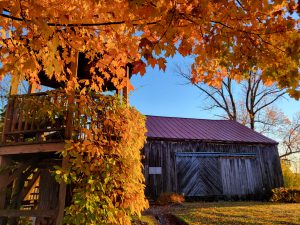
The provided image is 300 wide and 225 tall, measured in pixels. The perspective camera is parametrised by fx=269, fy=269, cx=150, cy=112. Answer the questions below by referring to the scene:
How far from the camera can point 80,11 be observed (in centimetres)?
534

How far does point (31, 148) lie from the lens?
6.81 meters

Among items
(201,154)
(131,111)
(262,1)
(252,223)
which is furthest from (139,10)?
(201,154)

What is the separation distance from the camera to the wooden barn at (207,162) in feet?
53.1

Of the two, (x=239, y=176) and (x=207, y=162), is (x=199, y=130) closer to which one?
(x=207, y=162)

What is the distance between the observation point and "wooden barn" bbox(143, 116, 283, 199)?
53.1ft

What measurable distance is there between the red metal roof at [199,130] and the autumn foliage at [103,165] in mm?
9442

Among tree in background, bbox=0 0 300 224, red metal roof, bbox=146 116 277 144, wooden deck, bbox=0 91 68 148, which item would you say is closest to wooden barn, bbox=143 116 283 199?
red metal roof, bbox=146 116 277 144

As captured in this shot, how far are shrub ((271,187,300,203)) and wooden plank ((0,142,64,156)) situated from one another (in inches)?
581

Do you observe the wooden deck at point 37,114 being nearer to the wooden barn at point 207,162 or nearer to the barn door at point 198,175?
the wooden barn at point 207,162

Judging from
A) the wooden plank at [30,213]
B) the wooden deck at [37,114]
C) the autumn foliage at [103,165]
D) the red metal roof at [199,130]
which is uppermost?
the red metal roof at [199,130]

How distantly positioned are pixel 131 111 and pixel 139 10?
4202mm

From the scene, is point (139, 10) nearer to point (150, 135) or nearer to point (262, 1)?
point (262, 1)

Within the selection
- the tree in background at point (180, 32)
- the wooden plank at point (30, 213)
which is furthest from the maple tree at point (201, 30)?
the wooden plank at point (30, 213)

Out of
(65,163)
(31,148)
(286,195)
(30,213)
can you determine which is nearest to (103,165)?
(65,163)
